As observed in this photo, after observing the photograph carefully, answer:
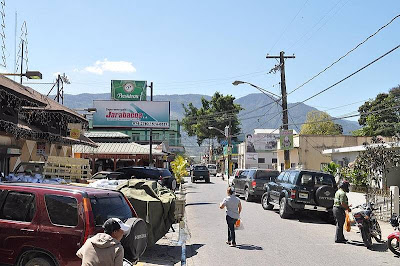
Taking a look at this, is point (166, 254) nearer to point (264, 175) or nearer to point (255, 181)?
point (255, 181)

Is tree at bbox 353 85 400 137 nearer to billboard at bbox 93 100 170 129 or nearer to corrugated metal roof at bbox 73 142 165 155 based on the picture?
billboard at bbox 93 100 170 129

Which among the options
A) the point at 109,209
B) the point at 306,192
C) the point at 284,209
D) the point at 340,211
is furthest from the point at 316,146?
the point at 109,209

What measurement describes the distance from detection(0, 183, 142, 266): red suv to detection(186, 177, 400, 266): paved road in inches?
136

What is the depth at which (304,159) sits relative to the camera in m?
41.1

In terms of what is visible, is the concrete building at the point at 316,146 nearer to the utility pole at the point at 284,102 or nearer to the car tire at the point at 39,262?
the utility pole at the point at 284,102

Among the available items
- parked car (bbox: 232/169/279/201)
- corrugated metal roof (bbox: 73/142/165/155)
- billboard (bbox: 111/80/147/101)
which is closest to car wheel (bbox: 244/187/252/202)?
parked car (bbox: 232/169/279/201)

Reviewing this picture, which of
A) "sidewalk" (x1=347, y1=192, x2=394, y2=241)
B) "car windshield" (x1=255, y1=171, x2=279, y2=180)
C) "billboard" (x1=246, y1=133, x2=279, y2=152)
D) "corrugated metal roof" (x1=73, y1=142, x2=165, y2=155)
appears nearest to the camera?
"sidewalk" (x1=347, y1=192, x2=394, y2=241)

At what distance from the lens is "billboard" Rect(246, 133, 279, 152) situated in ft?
231

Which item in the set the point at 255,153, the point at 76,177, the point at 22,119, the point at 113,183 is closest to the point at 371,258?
the point at 113,183

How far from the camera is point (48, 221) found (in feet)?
20.5

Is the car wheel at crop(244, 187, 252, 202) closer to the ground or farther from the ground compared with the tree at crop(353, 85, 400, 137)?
closer to the ground

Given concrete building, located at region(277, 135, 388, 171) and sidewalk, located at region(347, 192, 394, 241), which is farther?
concrete building, located at region(277, 135, 388, 171)

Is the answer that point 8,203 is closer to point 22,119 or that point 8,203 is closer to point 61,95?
point 22,119

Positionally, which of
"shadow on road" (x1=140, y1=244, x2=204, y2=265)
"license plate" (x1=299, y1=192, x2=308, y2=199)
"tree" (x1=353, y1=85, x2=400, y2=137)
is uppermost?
"tree" (x1=353, y1=85, x2=400, y2=137)
